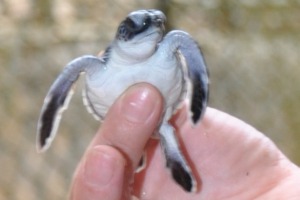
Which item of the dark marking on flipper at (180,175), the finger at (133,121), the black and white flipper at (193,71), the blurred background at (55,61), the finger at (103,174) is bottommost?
the blurred background at (55,61)

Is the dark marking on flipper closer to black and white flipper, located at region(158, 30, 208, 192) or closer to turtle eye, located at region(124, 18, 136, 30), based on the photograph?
black and white flipper, located at region(158, 30, 208, 192)

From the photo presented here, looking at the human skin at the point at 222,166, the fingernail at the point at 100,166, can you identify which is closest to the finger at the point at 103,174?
the fingernail at the point at 100,166

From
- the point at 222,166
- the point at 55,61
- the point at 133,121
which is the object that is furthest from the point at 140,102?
the point at 55,61

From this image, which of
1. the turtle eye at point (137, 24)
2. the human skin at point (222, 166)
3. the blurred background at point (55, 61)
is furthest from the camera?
the blurred background at point (55, 61)

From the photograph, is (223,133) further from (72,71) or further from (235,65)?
(235,65)

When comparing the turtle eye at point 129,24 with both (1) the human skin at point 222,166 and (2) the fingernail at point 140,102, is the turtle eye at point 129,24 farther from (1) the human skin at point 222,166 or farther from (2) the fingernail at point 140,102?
(1) the human skin at point 222,166
